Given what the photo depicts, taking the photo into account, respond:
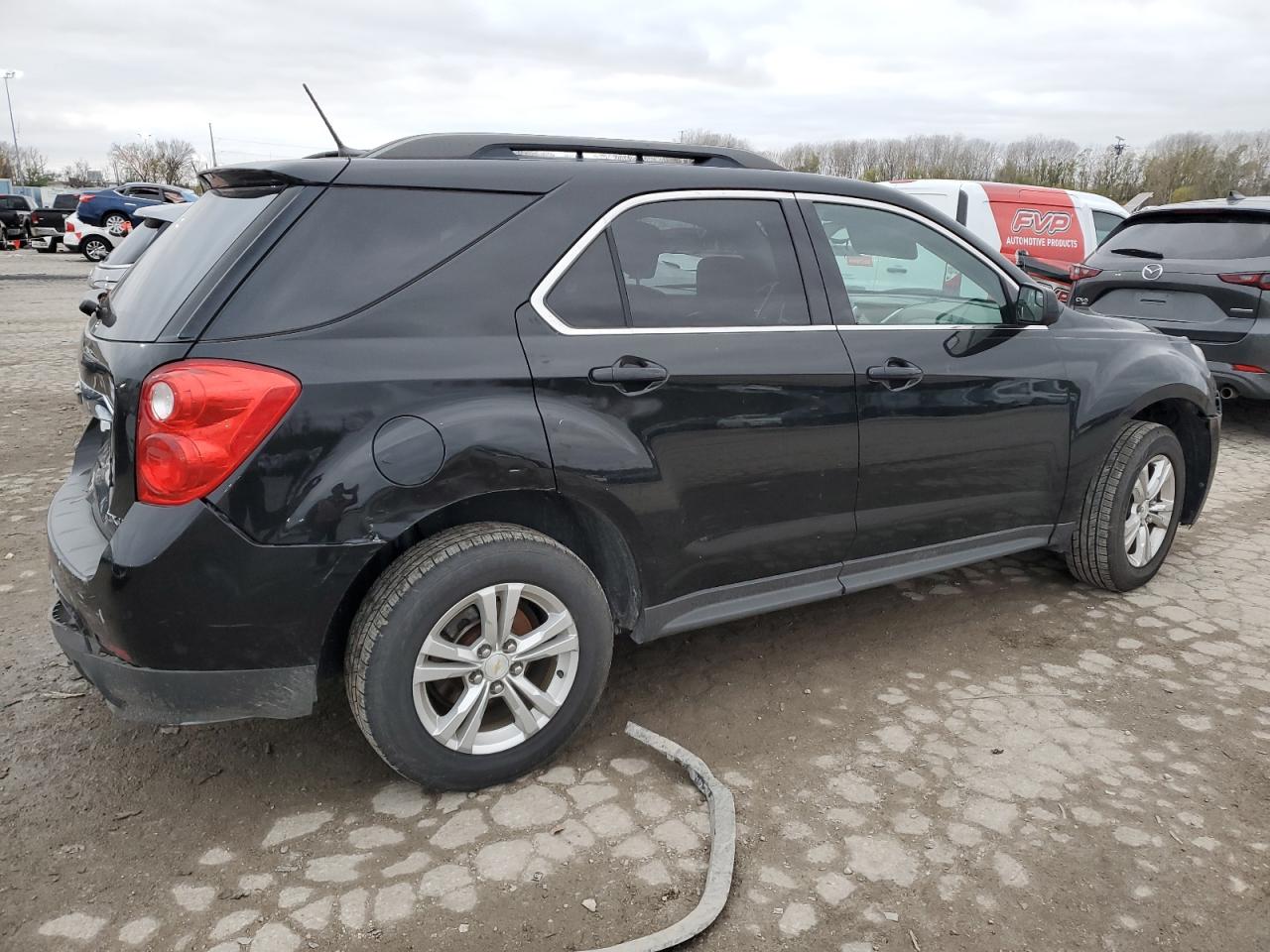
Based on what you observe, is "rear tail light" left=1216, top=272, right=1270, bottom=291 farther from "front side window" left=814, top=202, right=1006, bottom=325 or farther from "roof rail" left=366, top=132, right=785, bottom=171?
"roof rail" left=366, top=132, right=785, bottom=171

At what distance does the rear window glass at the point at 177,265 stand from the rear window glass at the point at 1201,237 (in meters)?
6.97

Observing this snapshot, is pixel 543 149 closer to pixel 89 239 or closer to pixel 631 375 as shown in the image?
pixel 631 375

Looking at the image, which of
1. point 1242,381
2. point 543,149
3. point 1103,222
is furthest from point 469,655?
point 1103,222

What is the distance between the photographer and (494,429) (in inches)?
101

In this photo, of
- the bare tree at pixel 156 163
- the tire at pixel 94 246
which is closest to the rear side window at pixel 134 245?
the tire at pixel 94 246

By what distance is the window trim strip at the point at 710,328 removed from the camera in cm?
273

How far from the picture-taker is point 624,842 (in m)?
2.55

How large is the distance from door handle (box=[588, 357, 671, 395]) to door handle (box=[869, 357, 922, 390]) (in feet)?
2.73

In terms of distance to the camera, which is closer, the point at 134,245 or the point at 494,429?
the point at 494,429

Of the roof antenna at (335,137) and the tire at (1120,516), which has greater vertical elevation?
the roof antenna at (335,137)

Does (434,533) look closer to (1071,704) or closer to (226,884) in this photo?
(226,884)

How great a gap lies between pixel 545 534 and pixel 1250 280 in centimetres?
629

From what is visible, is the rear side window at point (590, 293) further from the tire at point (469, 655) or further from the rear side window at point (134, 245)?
the rear side window at point (134, 245)

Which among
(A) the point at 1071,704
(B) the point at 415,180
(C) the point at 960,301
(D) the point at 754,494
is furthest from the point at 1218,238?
(B) the point at 415,180
